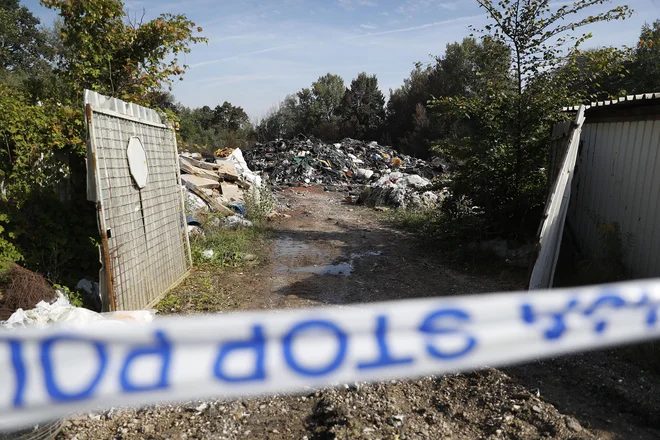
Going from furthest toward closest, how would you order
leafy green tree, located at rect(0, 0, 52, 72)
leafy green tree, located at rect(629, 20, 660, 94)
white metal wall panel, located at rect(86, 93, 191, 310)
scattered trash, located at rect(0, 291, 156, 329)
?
leafy green tree, located at rect(0, 0, 52, 72) → leafy green tree, located at rect(629, 20, 660, 94) → white metal wall panel, located at rect(86, 93, 191, 310) → scattered trash, located at rect(0, 291, 156, 329)

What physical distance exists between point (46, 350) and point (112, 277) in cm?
256

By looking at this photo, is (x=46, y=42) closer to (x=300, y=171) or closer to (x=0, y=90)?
(x=300, y=171)

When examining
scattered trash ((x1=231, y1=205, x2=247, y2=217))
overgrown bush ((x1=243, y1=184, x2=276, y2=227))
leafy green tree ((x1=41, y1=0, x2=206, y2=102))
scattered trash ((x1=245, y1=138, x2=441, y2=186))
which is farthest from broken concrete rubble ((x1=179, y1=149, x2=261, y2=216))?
scattered trash ((x1=245, y1=138, x2=441, y2=186))

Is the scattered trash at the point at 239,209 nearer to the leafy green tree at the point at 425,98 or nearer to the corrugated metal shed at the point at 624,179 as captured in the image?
the corrugated metal shed at the point at 624,179

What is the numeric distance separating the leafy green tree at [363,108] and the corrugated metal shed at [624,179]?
28208 millimetres

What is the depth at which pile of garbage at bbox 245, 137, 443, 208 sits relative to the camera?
18.4 meters

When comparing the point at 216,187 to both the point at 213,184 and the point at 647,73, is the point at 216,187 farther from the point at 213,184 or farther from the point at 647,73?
the point at 647,73

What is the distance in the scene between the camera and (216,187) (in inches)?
444

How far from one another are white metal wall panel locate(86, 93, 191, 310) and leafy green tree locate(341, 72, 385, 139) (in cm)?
2915

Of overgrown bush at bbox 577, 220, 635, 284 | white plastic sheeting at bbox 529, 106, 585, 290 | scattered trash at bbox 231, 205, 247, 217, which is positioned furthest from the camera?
scattered trash at bbox 231, 205, 247, 217

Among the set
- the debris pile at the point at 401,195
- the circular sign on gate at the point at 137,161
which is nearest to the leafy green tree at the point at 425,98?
the debris pile at the point at 401,195

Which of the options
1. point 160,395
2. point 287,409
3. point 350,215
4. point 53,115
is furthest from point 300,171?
point 160,395

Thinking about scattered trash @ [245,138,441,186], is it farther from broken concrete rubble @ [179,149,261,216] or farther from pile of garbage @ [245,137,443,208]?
broken concrete rubble @ [179,149,261,216]

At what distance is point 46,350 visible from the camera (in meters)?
1.60
